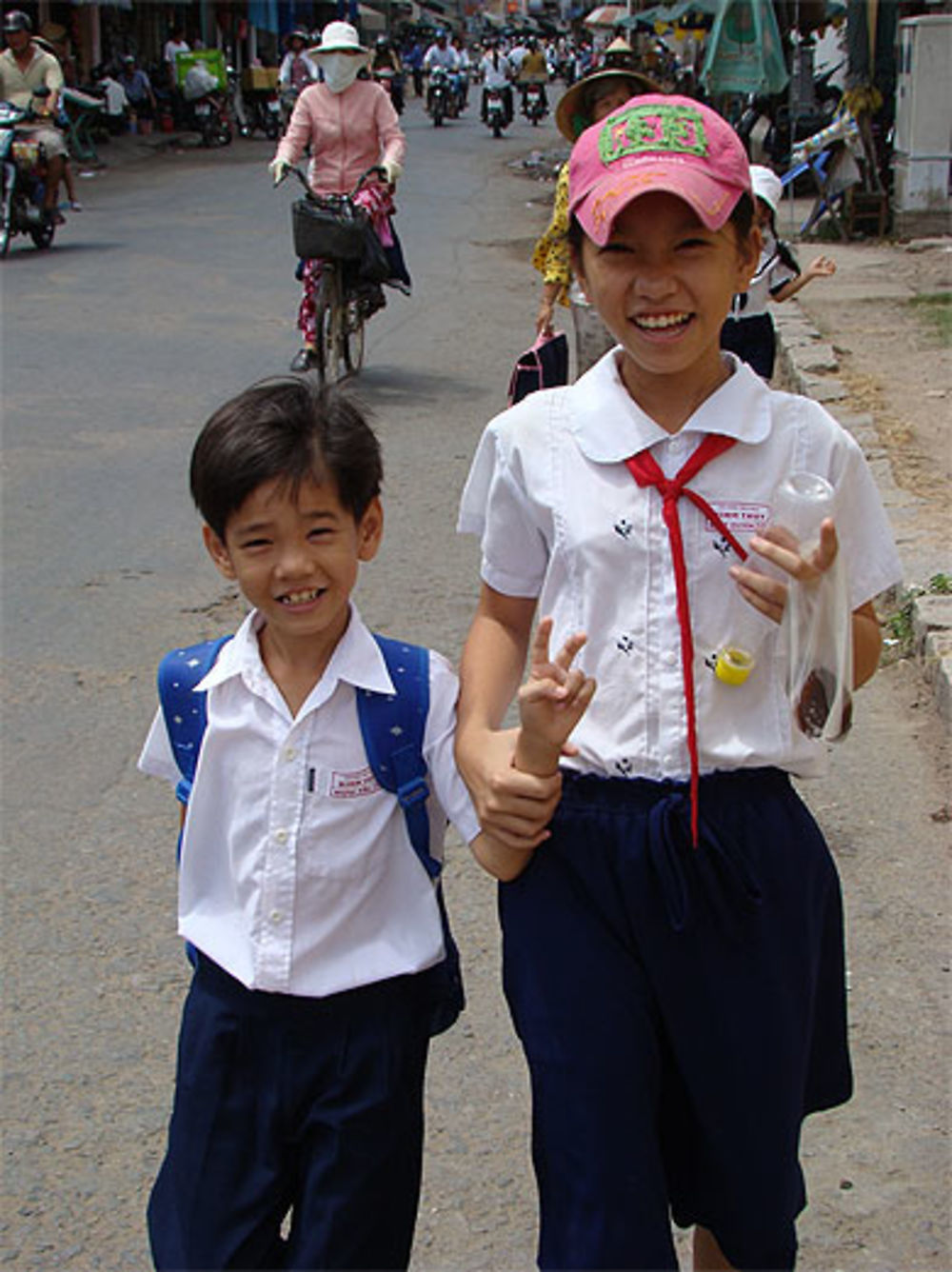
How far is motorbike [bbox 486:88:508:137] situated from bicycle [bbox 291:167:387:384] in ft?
83.1

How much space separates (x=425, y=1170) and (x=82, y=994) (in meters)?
0.87

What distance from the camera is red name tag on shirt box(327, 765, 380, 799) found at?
1.99 meters

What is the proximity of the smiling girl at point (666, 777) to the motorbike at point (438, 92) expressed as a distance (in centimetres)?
3712

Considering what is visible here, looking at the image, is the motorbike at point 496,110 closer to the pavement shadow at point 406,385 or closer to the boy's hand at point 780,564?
the pavement shadow at point 406,385

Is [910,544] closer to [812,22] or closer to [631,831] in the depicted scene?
[631,831]

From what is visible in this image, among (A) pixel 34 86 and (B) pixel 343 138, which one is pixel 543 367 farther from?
(A) pixel 34 86

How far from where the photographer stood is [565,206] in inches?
183

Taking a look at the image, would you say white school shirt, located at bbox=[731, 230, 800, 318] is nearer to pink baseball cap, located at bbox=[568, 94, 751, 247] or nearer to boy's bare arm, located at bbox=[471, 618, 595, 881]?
pink baseball cap, located at bbox=[568, 94, 751, 247]

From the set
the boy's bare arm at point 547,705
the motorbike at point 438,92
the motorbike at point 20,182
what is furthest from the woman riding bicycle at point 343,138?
the motorbike at point 438,92

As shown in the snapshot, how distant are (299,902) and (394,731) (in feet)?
0.76

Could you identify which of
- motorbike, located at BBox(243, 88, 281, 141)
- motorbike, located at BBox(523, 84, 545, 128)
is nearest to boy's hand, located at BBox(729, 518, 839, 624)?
motorbike, located at BBox(243, 88, 281, 141)

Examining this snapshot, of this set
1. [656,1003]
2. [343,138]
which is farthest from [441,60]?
[656,1003]

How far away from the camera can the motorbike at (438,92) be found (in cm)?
3725

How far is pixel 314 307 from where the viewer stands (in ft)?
29.1
